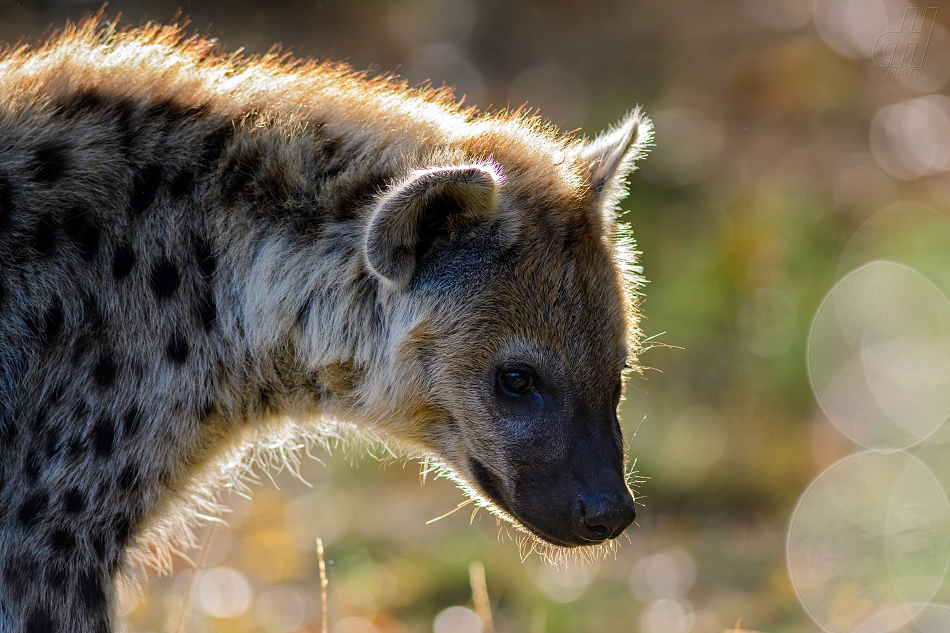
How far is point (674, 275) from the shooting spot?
566 centimetres

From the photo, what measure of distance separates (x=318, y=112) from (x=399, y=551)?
8.34 feet

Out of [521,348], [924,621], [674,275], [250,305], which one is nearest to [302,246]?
[250,305]

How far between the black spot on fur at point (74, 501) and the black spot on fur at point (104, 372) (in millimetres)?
216

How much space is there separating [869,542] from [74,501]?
3.54 m

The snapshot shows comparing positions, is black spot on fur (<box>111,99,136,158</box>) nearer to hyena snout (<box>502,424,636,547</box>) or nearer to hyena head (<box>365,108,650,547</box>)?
hyena head (<box>365,108,650,547</box>)

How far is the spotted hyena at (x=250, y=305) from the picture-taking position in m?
1.93

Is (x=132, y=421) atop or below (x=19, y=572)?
atop

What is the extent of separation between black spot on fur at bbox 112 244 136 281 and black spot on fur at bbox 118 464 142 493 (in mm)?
398

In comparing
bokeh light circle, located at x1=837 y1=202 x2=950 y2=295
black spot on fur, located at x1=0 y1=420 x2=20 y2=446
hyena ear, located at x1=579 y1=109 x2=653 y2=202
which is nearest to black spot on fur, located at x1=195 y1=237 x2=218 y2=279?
black spot on fur, located at x1=0 y1=420 x2=20 y2=446

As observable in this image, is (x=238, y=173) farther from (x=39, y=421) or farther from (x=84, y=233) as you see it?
(x=39, y=421)

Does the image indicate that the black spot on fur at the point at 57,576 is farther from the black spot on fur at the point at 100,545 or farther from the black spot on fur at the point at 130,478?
the black spot on fur at the point at 130,478

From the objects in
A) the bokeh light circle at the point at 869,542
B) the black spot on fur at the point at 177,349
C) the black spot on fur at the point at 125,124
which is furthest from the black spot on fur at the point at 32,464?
the bokeh light circle at the point at 869,542

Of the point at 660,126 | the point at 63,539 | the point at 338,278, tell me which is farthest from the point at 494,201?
the point at 660,126

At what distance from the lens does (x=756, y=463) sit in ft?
16.2
